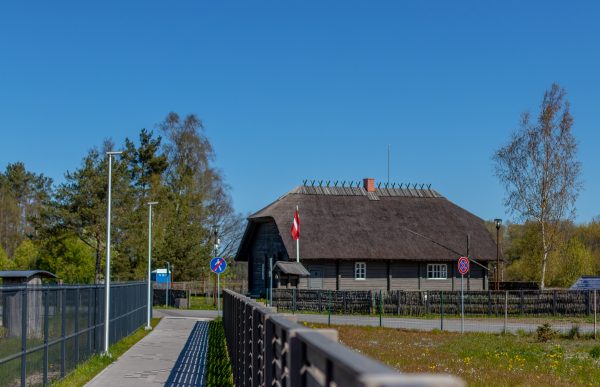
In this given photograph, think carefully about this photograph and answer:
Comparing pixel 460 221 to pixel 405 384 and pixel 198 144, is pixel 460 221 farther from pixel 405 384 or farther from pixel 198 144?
pixel 405 384

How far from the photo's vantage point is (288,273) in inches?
1953

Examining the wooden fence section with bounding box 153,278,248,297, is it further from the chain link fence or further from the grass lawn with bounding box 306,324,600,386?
the grass lawn with bounding box 306,324,600,386

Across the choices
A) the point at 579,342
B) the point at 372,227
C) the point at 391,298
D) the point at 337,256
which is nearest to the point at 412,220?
the point at 372,227

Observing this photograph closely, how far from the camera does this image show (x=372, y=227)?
195 feet

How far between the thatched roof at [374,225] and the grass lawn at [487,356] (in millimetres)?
24771

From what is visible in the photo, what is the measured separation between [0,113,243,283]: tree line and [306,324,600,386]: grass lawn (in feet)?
110

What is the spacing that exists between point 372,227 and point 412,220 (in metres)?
3.88

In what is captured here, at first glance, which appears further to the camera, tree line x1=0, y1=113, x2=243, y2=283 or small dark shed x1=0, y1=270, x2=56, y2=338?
tree line x1=0, y1=113, x2=243, y2=283

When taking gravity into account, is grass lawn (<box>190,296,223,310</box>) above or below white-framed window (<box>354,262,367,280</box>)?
below

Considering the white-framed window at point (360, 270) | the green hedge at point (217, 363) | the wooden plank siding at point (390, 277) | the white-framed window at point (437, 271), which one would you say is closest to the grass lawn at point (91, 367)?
the green hedge at point (217, 363)

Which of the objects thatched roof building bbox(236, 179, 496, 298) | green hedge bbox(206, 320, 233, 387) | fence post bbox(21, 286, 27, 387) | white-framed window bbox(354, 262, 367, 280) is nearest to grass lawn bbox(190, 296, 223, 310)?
thatched roof building bbox(236, 179, 496, 298)

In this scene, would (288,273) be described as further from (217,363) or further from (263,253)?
(217,363)

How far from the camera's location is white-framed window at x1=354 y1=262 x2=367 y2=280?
5712 centimetres

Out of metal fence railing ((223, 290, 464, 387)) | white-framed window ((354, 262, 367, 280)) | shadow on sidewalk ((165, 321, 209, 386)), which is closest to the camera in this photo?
metal fence railing ((223, 290, 464, 387))
